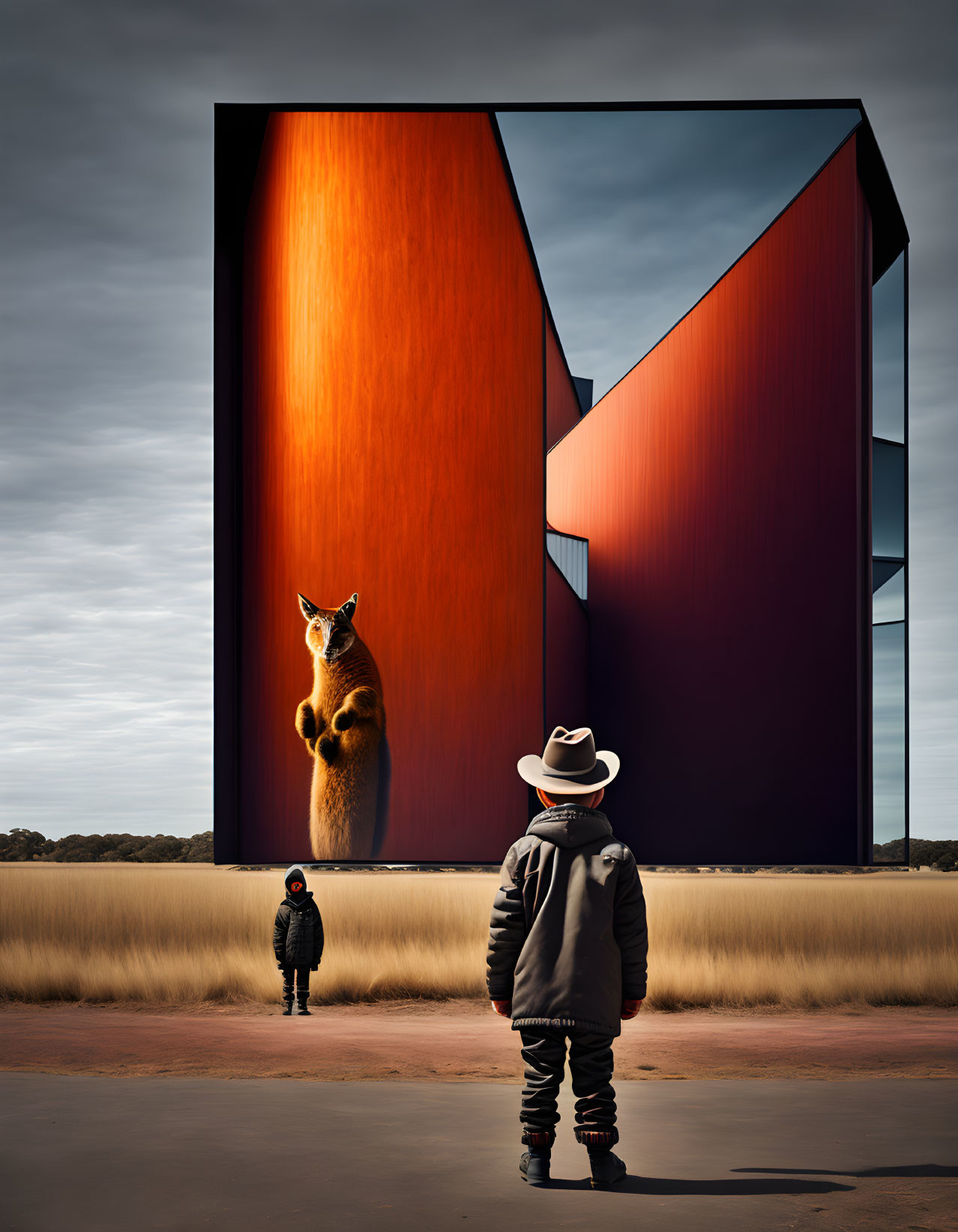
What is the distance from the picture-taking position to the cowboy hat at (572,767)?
485 cm

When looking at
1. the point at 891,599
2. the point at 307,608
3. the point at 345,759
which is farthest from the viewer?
the point at 891,599

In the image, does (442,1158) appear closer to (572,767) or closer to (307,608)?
(572,767)

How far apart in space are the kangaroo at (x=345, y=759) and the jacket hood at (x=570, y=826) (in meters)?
14.2

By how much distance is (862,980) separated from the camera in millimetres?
12703

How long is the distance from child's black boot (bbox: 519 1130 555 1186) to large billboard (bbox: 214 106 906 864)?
1405 cm

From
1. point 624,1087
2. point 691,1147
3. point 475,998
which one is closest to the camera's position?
point 691,1147

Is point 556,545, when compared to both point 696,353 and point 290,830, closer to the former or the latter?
point 696,353

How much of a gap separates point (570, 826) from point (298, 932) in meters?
6.85

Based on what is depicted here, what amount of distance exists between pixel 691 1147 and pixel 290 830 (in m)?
14.4

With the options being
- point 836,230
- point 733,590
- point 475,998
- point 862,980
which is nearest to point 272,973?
point 475,998

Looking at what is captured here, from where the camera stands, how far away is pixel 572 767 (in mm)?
4879

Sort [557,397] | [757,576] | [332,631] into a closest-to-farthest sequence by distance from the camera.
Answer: [332,631]
[757,576]
[557,397]

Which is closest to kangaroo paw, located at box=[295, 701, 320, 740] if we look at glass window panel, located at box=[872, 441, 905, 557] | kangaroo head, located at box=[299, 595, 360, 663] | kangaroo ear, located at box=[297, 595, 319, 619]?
kangaroo head, located at box=[299, 595, 360, 663]

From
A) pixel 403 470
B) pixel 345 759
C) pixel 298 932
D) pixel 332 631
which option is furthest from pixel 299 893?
pixel 403 470
